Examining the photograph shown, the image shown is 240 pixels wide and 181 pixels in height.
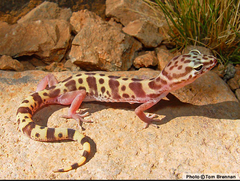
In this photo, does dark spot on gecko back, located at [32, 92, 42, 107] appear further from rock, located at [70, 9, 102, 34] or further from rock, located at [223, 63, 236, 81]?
rock, located at [223, 63, 236, 81]

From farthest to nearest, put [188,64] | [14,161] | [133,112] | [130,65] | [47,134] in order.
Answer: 1. [130,65]
2. [133,112]
3. [188,64]
4. [47,134]
5. [14,161]

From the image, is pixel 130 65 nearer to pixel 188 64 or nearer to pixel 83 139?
pixel 188 64

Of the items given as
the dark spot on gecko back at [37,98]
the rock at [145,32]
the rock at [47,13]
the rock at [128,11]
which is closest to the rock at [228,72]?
the rock at [145,32]

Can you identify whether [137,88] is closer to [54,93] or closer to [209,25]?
[54,93]

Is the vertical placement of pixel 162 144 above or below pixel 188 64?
below

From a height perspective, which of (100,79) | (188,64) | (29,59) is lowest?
(29,59)

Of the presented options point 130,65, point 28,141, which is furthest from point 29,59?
point 28,141

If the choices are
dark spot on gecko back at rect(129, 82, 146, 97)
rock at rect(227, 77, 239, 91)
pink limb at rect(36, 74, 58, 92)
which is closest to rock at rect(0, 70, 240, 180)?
pink limb at rect(36, 74, 58, 92)
